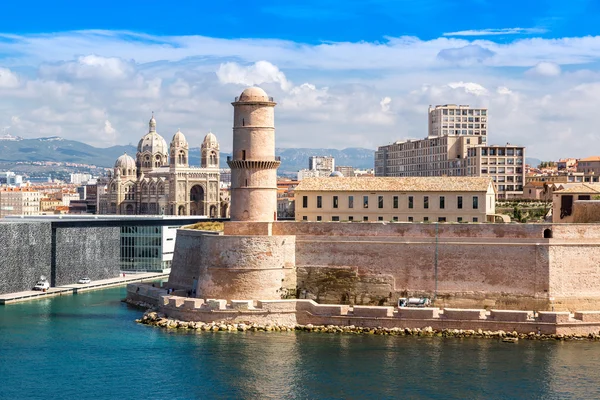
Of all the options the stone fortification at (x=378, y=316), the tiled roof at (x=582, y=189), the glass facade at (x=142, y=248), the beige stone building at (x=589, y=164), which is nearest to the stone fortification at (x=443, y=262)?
the stone fortification at (x=378, y=316)

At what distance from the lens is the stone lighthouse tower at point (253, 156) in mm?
50312

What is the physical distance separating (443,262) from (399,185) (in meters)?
9.42

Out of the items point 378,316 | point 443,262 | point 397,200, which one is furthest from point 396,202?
point 378,316

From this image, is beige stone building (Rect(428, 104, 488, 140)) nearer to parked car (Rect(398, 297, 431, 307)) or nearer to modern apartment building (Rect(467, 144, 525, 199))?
modern apartment building (Rect(467, 144, 525, 199))

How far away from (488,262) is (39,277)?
3057cm

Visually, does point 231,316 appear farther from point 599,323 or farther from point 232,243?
point 599,323

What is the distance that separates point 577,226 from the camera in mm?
47031

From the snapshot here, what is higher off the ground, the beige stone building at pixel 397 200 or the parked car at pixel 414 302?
the beige stone building at pixel 397 200

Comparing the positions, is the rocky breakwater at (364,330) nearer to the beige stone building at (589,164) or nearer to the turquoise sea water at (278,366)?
the turquoise sea water at (278,366)

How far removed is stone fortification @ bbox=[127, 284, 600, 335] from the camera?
145 ft

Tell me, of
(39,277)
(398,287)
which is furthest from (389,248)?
(39,277)

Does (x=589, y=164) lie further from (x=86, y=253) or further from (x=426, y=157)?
(x=86, y=253)

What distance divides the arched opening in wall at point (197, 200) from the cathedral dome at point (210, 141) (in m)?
7.43

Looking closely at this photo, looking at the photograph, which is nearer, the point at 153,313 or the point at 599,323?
the point at 599,323
